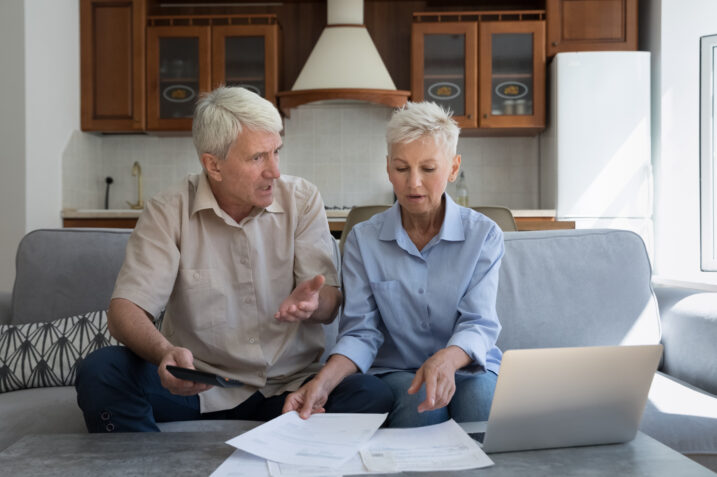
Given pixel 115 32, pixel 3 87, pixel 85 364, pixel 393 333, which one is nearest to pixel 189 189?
pixel 85 364

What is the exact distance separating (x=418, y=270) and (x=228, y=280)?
46 centimetres

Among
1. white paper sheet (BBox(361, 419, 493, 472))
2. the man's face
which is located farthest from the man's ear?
white paper sheet (BBox(361, 419, 493, 472))

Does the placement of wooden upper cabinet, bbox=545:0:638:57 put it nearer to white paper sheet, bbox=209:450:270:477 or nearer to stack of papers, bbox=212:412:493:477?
stack of papers, bbox=212:412:493:477

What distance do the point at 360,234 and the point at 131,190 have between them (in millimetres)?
3949

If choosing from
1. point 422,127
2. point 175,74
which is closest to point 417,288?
point 422,127

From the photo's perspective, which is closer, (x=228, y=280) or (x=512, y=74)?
(x=228, y=280)

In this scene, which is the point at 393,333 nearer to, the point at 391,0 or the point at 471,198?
the point at 471,198

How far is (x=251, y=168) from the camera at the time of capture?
1716 mm

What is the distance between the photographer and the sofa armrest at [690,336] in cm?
193

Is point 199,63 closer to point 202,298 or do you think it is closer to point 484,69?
point 484,69

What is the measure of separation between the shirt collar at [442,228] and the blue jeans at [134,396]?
0.35 m

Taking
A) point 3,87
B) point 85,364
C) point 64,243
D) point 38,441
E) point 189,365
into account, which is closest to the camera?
point 38,441

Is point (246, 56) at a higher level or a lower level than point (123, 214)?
higher

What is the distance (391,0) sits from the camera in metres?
5.25
